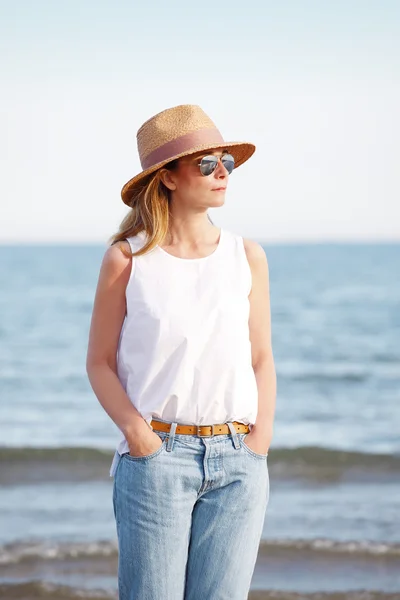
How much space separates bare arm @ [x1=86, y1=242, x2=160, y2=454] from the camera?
9.32ft

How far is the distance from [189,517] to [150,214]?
87 cm

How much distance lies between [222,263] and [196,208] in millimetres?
191

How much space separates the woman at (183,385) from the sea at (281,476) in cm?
271

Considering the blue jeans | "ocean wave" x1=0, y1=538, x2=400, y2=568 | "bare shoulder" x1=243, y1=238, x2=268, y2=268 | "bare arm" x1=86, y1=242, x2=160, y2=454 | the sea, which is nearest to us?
the blue jeans

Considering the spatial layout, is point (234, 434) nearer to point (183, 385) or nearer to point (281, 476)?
point (183, 385)

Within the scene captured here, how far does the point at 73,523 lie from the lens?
276 inches

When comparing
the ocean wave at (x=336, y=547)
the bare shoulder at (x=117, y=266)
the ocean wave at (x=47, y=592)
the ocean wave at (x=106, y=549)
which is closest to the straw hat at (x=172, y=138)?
the bare shoulder at (x=117, y=266)

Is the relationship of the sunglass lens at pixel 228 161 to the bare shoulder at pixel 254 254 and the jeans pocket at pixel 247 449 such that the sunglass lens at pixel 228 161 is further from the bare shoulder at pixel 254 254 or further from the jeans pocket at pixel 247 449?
the jeans pocket at pixel 247 449

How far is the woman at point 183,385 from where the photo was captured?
274 centimetres

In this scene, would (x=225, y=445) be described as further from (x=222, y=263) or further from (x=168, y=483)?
(x=222, y=263)

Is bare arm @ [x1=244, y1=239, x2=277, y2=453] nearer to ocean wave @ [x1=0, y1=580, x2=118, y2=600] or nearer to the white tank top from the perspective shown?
the white tank top

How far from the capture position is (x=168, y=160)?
9.45 ft

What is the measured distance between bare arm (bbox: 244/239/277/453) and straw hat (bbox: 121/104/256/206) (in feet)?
1.05

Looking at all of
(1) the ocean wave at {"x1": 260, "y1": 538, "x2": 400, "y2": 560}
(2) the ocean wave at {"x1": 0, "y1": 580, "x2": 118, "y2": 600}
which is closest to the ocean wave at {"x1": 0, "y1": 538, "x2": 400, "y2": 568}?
(1) the ocean wave at {"x1": 260, "y1": 538, "x2": 400, "y2": 560}
